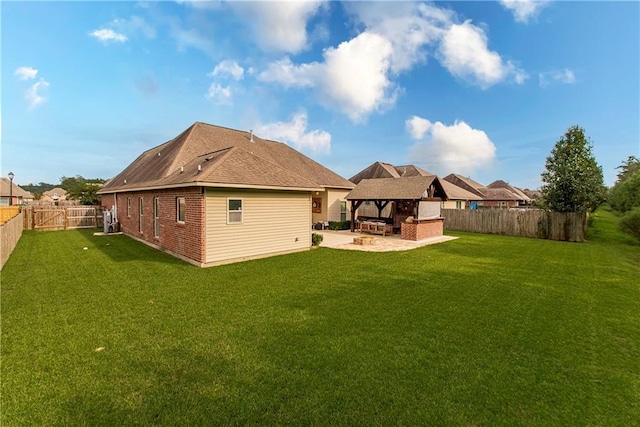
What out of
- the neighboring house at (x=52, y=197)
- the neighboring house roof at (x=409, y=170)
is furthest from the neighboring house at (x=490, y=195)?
the neighboring house at (x=52, y=197)

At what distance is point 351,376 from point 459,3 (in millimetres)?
17013

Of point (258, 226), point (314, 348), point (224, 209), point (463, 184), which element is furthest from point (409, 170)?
point (314, 348)

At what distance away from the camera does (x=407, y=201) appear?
1850 centimetres

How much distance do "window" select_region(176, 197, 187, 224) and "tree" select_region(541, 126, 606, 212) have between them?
20.6m

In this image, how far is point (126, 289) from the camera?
6.85 m

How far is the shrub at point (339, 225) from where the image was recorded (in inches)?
819

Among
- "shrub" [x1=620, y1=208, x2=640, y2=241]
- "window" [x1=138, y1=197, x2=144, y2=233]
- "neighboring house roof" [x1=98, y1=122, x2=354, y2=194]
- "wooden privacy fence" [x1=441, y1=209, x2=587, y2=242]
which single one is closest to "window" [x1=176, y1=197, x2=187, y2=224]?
"neighboring house roof" [x1=98, y1=122, x2=354, y2=194]

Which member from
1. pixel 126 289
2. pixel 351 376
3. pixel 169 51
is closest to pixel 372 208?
pixel 169 51

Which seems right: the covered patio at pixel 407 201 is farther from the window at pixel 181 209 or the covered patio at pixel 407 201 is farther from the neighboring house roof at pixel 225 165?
the window at pixel 181 209

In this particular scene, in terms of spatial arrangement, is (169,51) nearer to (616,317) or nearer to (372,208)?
(372,208)

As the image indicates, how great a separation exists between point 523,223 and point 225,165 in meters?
19.1

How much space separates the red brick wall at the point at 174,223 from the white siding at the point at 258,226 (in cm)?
30

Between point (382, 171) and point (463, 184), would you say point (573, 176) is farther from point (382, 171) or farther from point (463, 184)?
point (463, 184)

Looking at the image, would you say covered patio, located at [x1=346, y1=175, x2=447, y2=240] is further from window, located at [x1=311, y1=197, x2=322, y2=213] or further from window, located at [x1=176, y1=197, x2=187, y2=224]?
window, located at [x1=176, y1=197, x2=187, y2=224]
